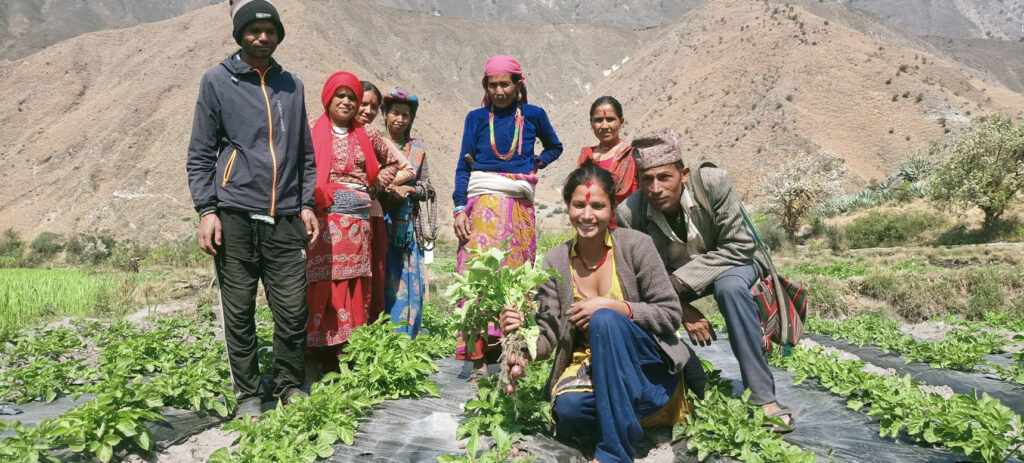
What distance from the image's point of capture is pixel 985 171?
14.0m

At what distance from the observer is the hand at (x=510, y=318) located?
235cm

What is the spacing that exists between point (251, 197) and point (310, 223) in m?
0.36

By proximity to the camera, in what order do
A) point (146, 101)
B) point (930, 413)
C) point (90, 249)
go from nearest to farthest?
1. point (930, 413)
2. point (90, 249)
3. point (146, 101)

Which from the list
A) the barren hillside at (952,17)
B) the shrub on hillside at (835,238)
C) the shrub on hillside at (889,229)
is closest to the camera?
the shrub on hillside at (889,229)

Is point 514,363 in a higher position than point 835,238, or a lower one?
lower

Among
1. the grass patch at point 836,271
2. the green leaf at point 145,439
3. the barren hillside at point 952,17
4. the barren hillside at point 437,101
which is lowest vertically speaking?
the green leaf at point 145,439

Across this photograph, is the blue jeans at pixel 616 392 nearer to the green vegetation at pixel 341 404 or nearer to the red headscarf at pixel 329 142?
the green vegetation at pixel 341 404

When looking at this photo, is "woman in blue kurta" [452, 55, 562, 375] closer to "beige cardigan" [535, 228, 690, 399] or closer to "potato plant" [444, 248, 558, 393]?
"beige cardigan" [535, 228, 690, 399]

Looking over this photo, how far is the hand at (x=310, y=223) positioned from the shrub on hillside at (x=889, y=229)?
15547 millimetres

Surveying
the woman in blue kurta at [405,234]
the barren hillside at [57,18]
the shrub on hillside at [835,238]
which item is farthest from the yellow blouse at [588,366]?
the barren hillside at [57,18]

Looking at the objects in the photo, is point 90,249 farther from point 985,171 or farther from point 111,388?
point 985,171

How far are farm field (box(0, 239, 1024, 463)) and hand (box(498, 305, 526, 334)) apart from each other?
0.30 meters

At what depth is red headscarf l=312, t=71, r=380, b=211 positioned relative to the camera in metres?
3.59

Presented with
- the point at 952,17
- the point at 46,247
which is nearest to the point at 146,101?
the point at 46,247
